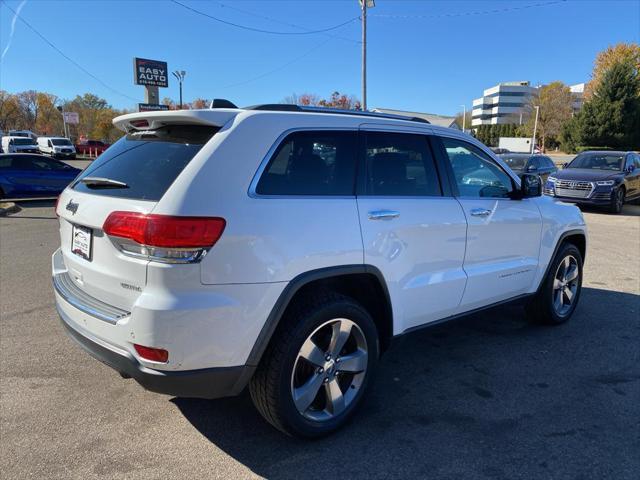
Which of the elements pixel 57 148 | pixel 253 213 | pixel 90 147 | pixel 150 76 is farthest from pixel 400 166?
pixel 90 147

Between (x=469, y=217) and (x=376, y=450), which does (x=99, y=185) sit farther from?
(x=469, y=217)

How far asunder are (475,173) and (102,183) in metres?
2.73

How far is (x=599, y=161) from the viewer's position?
1498cm

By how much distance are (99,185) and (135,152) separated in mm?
284

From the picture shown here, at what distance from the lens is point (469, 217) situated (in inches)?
140

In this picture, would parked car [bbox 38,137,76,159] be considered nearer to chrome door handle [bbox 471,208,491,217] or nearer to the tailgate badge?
the tailgate badge

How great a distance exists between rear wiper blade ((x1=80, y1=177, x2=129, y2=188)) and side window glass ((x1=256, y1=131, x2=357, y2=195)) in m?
0.79

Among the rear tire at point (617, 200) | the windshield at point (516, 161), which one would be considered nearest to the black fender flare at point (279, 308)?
the rear tire at point (617, 200)

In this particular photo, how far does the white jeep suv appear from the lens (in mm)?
2283

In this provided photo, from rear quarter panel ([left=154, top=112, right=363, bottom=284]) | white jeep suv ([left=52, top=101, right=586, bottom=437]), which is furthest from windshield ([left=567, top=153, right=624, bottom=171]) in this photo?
rear quarter panel ([left=154, top=112, right=363, bottom=284])

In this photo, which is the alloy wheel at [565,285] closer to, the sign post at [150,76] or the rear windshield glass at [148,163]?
the rear windshield glass at [148,163]

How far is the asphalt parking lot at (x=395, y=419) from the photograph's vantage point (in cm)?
260

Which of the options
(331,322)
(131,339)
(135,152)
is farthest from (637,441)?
(135,152)

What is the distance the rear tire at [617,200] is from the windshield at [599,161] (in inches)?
36.6
